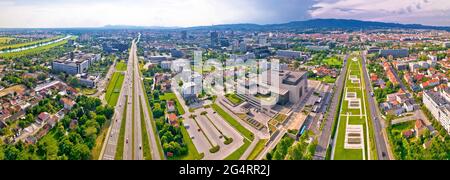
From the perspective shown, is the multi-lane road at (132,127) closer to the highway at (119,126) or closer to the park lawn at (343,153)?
the highway at (119,126)

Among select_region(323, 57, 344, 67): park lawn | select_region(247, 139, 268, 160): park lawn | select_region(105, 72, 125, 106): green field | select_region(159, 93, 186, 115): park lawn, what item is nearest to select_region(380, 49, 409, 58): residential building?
select_region(323, 57, 344, 67): park lawn

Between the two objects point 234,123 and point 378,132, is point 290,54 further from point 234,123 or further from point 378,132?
point 234,123

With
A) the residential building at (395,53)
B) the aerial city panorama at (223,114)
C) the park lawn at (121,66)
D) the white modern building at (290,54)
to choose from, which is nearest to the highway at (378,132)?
the aerial city panorama at (223,114)

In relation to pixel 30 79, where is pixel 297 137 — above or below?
below

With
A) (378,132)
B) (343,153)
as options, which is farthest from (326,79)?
(343,153)

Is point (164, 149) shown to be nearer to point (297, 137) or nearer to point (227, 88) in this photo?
point (297, 137)

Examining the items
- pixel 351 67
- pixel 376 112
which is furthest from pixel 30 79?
pixel 351 67
